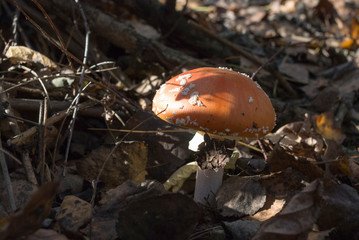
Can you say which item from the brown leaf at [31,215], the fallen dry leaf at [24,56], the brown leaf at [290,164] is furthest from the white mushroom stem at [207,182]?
the fallen dry leaf at [24,56]

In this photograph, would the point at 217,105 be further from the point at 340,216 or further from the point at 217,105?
the point at 340,216

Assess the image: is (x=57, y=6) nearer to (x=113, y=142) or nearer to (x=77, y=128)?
(x=77, y=128)

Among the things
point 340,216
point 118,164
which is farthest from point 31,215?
point 340,216

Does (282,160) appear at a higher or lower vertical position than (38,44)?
lower

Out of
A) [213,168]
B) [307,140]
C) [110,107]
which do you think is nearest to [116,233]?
[213,168]

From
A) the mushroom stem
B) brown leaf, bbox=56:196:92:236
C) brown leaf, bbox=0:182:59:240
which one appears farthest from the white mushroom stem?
brown leaf, bbox=0:182:59:240

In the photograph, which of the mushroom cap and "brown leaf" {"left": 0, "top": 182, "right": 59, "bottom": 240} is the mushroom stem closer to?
the mushroom cap
